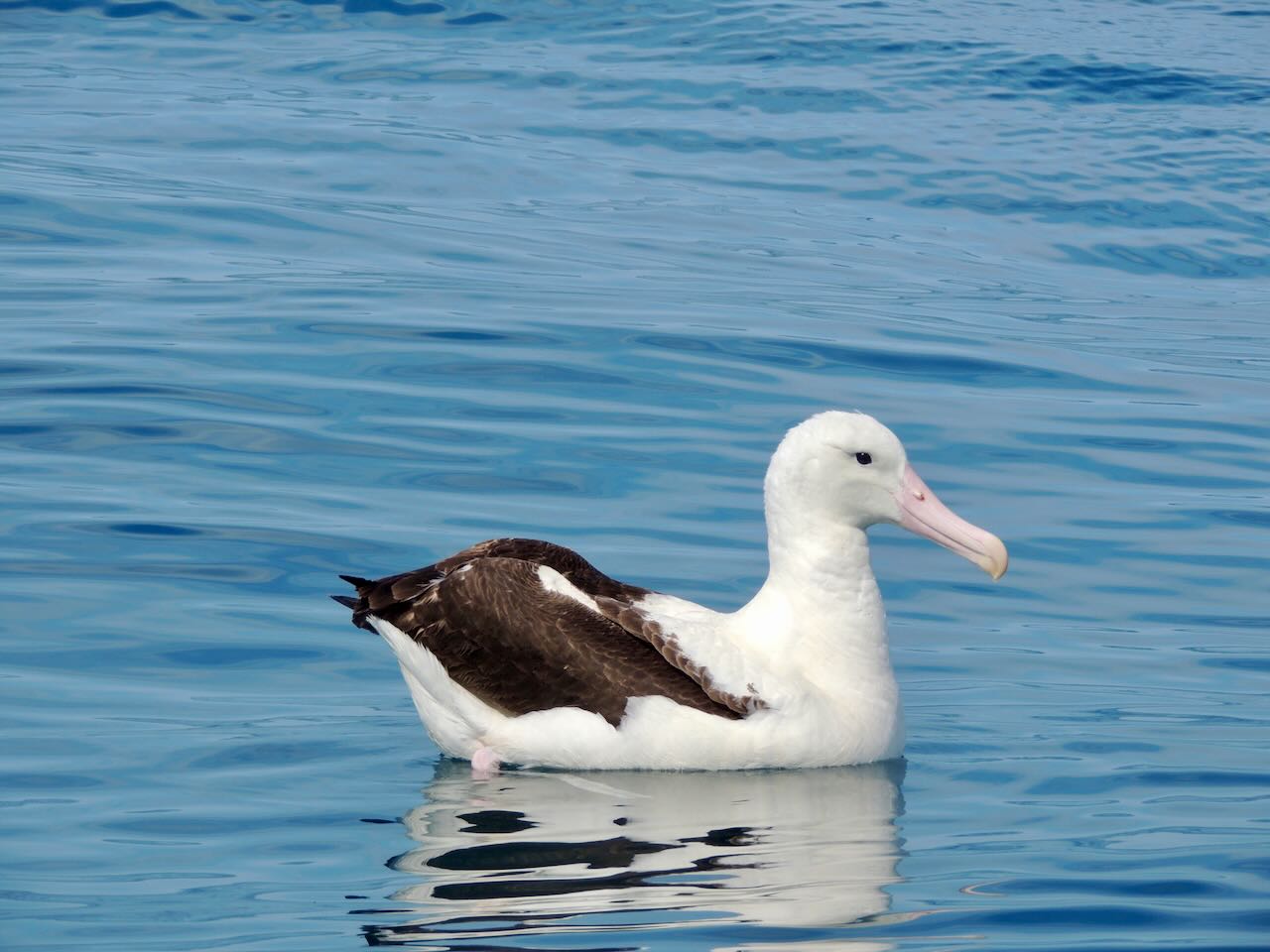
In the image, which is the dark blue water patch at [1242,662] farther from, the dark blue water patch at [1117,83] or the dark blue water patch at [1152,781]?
the dark blue water patch at [1117,83]

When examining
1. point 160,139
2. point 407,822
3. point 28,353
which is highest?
point 160,139

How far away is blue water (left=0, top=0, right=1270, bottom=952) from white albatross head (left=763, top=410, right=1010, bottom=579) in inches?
32.0

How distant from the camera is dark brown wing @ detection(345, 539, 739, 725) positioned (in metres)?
8.11

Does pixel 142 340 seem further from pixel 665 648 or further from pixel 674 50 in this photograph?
pixel 674 50

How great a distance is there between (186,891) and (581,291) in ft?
34.6

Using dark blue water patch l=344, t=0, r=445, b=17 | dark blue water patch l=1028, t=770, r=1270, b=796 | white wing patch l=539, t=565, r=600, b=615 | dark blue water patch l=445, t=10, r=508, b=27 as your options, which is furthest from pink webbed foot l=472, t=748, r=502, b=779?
dark blue water patch l=344, t=0, r=445, b=17

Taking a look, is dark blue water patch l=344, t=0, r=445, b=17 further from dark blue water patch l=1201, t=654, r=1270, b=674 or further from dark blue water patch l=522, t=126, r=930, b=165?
dark blue water patch l=1201, t=654, r=1270, b=674

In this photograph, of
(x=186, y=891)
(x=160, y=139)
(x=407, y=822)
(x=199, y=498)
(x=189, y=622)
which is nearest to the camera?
(x=186, y=891)

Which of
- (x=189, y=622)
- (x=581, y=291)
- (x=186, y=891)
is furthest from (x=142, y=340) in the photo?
(x=186, y=891)

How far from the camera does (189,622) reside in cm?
962

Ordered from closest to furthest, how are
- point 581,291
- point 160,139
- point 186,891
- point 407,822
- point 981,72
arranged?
point 186,891, point 407,822, point 581,291, point 160,139, point 981,72

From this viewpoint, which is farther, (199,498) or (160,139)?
(160,139)

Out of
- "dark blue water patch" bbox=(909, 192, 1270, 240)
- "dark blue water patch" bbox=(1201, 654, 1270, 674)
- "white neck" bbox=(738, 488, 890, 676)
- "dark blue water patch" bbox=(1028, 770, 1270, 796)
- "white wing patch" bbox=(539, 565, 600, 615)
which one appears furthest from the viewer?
"dark blue water patch" bbox=(909, 192, 1270, 240)

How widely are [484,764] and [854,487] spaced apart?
5.95ft
